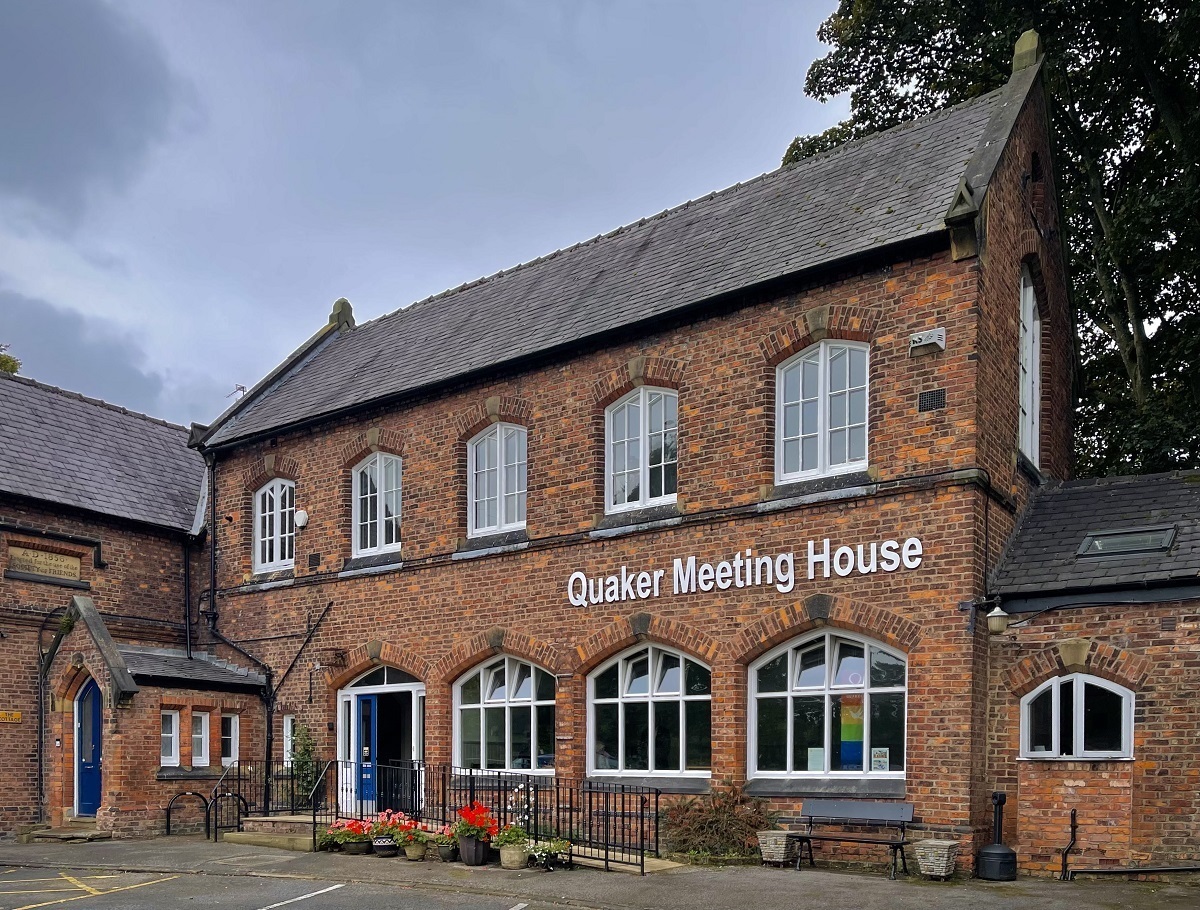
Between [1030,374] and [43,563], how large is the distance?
1588cm

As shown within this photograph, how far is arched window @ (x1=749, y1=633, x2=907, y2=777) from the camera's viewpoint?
13.6 m

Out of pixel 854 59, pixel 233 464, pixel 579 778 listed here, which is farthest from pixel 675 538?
pixel 854 59

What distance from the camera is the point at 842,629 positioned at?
549 inches

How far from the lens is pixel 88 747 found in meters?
19.9

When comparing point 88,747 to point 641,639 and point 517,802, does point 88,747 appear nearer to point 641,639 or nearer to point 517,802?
point 517,802

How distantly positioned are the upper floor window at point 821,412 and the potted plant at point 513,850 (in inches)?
204

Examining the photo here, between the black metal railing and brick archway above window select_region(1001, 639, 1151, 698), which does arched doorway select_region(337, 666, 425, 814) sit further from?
brick archway above window select_region(1001, 639, 1151, 698)

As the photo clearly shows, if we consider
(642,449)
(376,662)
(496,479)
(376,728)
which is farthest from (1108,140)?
(376,728)

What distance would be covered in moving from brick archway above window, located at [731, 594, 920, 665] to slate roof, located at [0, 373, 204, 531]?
490 inches

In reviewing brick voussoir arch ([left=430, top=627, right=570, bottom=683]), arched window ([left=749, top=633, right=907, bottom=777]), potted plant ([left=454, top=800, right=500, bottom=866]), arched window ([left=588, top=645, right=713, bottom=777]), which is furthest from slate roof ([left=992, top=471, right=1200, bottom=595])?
potted plant ([left=454, top=800, right=500, bottom=866])

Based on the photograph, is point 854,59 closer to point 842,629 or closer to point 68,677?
point 842,629

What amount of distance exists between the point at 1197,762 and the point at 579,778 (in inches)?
294

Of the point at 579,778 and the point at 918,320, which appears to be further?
the point at 579,778

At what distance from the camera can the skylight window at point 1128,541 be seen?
1314cm
